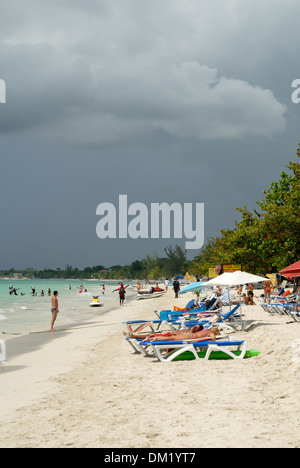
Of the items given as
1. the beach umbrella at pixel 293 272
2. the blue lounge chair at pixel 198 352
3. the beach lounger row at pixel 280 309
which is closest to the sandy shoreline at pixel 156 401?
the blue lounge chair at pixel 198 352

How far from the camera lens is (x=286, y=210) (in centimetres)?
3186

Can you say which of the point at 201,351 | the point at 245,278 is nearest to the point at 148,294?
the point at 245,278

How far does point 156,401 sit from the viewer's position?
639 centimetres

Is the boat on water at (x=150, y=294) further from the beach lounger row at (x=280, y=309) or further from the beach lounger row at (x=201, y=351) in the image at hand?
the beach lounger row at (x=201, y=351)

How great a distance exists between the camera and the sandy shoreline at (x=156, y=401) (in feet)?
16.0

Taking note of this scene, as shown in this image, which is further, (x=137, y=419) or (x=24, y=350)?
(x=24, y=350)

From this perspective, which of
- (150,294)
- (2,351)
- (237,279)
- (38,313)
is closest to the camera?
(237,279)

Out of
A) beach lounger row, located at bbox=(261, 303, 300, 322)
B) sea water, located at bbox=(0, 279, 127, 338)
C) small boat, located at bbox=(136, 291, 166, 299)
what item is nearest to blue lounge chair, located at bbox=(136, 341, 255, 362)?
beach lounger row, located at bbox=(261, 303, 300, 322)

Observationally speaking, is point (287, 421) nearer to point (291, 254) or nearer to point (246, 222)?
point (291, 254)

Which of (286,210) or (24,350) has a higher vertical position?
(286,210)

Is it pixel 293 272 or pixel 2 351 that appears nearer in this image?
pixel 2 351

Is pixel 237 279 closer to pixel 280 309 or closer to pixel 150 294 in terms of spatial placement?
pixel 280 309
